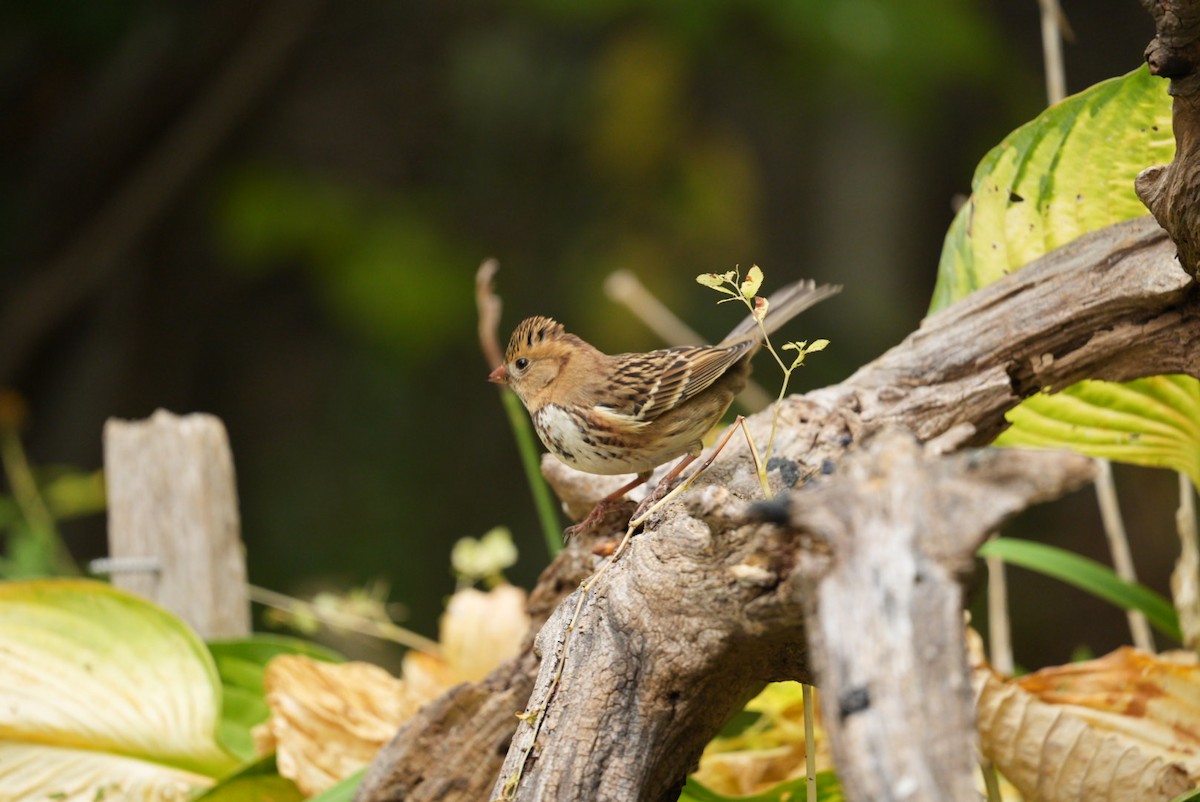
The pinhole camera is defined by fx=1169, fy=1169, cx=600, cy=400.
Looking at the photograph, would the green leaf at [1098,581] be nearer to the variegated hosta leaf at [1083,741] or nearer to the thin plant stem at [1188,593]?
the thin plant stem at [1188,593]

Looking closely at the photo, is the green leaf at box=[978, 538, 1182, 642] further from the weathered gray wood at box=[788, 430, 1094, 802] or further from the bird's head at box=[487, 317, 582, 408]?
the weathered gray wood at box=[788, 430, 1094, 802]

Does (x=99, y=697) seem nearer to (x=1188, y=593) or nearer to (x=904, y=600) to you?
(x=904, y=600)

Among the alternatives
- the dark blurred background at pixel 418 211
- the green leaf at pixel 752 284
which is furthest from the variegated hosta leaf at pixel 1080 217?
the dark blurred background at pixel 418 211

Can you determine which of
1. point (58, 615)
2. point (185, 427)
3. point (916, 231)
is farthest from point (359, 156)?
point (58, 615)

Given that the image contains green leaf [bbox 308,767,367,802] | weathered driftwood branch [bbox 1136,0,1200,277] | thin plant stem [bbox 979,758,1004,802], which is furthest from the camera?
green leaf [bbox 308,767,367,802]

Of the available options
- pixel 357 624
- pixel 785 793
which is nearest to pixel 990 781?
pixel 785 793

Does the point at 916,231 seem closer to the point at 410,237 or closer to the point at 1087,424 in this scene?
the point at 410,237

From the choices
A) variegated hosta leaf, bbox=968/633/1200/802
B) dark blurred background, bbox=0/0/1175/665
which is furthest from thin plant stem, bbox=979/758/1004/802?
dark blurred background, bbox=0/0/1175/665
